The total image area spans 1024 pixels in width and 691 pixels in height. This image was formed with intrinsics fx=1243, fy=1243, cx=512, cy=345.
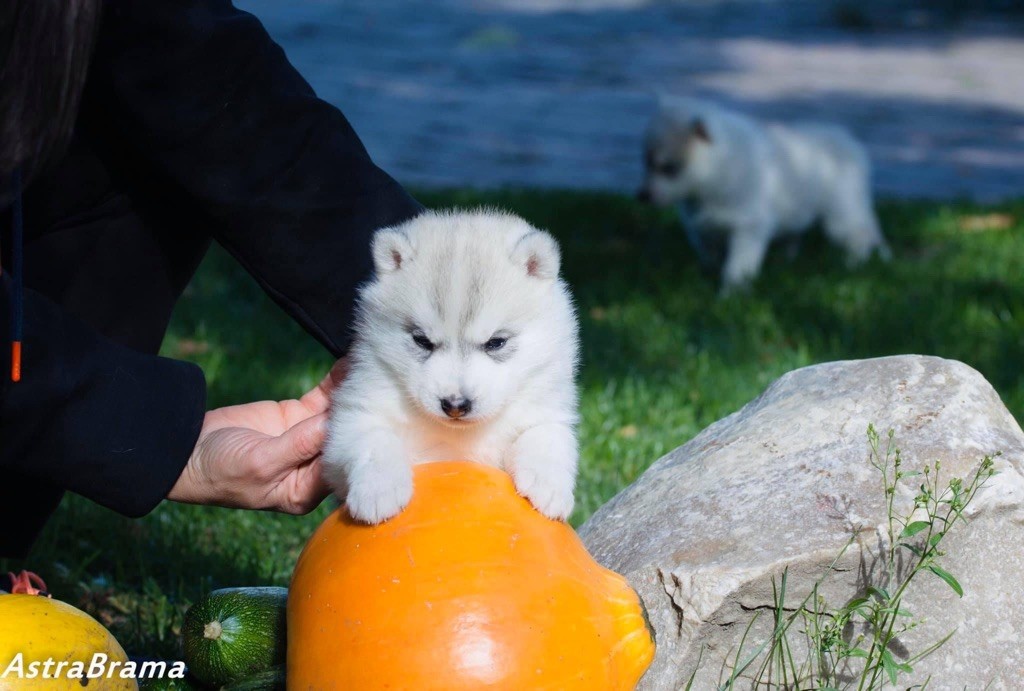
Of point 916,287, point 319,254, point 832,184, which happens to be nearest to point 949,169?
point 832,184

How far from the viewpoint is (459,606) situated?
225 cm

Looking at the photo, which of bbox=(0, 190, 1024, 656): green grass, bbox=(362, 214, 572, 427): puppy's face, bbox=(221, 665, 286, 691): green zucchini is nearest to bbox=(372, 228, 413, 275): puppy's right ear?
bbox=(362, 214, 572, 427): puppy's face

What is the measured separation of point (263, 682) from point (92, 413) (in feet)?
2.13

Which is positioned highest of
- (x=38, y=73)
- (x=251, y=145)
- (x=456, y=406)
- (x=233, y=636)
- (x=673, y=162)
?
(x=38, y=73)

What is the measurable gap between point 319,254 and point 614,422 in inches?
87.8

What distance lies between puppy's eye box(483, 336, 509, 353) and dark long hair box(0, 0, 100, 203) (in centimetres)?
101

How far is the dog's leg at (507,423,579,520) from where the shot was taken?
2.49m

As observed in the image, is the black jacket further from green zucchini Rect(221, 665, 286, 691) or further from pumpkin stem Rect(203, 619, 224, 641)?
green zucchini Rect(221, 665, 286, 691)

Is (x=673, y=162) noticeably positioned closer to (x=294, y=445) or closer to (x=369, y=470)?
(x=294, y=445)

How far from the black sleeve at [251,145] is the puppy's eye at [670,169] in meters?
5.11

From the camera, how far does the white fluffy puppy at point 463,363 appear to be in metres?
2.54

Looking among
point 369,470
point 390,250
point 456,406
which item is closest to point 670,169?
point 390,250

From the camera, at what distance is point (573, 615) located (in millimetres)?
2324

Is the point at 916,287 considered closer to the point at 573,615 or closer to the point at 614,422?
the point at 614,422
